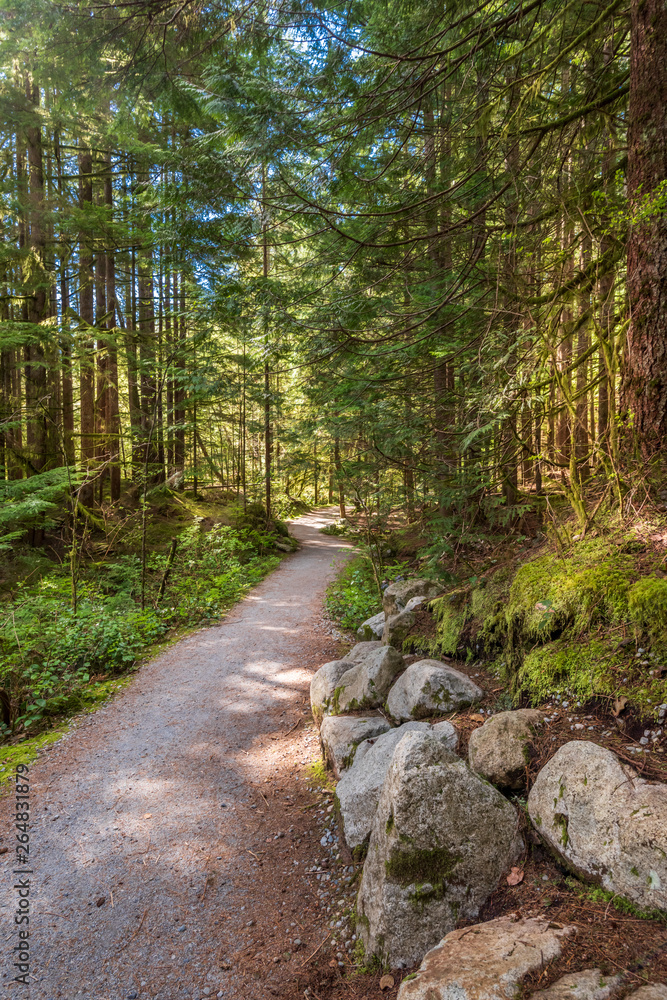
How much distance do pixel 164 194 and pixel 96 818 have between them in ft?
23.1

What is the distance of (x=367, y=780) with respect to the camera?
3.46 metres

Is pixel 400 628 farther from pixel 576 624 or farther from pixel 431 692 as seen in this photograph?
pixel 576 624

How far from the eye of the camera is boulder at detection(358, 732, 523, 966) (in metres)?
2.51

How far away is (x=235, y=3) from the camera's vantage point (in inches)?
214

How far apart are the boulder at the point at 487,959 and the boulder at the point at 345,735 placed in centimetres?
193

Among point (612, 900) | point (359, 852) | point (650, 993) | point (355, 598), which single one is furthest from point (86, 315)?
point (650, 993)

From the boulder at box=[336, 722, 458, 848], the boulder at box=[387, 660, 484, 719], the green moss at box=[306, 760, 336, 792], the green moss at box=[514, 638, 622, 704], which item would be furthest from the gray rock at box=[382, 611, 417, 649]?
the green moss at box=[514, 638, 622, 704]

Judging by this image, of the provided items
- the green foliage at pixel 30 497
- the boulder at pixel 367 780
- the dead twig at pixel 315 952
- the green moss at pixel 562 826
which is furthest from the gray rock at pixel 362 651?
the green foliage at pixel 30 497

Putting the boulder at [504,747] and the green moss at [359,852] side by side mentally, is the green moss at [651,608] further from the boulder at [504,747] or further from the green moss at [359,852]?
the green moss at [359,852]

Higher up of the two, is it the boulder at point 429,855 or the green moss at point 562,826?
the green moss at point 562,826

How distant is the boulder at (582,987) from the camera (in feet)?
5.39

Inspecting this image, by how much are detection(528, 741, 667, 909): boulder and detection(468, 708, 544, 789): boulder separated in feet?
0.73

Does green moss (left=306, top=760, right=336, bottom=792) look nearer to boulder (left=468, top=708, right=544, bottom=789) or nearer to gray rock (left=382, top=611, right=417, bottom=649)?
gray rock (left=382, top=611, right=417, bottom=649)

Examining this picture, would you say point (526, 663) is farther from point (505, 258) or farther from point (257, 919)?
point (505, 258)
